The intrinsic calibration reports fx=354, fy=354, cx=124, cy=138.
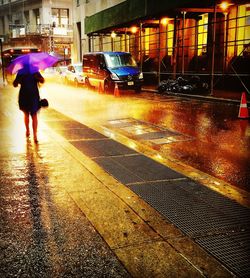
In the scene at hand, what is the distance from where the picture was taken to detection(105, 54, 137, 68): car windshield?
65.4 ft

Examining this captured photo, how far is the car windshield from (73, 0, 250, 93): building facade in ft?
5.74

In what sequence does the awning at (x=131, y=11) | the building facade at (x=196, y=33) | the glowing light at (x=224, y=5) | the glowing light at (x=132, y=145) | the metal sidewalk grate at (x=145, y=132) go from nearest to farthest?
the glowing light at (x=132, y=145) → the metal sidewalk grate at (x=145, y=132) → the glowing light at (x=224, y=5) → the awning at (x=131, y=11) → the building facade at (x=196, y=33)

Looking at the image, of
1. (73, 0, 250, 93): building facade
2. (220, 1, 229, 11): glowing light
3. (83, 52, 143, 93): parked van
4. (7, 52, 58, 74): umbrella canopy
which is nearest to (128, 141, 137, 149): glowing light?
(7, 52, 58, 74): umbrella canopy

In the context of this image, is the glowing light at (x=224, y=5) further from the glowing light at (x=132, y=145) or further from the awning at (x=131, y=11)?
the glowing light at (x=132, y=145)

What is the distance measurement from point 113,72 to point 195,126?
10.0 m

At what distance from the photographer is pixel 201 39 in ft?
74.8

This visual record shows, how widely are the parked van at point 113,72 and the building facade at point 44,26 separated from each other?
86.4 ft

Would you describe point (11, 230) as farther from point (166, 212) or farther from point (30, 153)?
point (30, 153)

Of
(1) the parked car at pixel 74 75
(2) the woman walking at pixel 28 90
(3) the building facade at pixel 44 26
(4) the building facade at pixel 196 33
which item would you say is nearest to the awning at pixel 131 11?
(4) the building facade at pixel 196 33

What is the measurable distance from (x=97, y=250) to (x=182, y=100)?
13446 mm

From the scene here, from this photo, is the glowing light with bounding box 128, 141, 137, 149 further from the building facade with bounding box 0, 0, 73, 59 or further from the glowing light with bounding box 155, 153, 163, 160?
the building facade with bounding box 0, 0, 73, 59

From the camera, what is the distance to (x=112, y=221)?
3982mm

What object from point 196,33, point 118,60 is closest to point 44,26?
point 118,60

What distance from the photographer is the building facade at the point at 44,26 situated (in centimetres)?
4594
